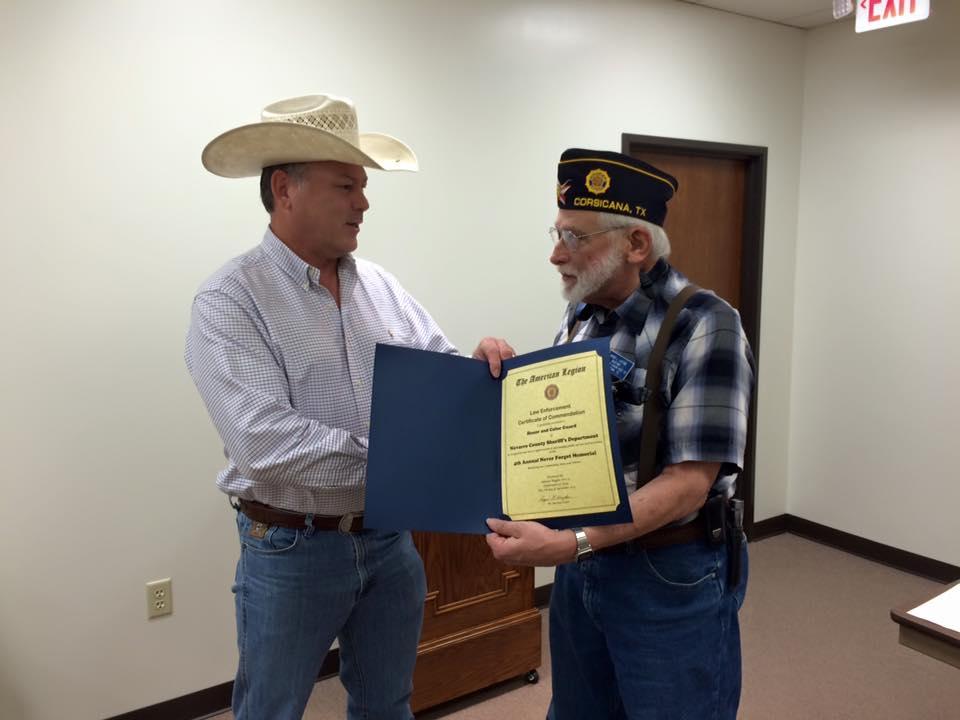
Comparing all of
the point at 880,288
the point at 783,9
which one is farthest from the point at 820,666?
the point at 783,9

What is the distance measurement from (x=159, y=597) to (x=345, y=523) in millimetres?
1304

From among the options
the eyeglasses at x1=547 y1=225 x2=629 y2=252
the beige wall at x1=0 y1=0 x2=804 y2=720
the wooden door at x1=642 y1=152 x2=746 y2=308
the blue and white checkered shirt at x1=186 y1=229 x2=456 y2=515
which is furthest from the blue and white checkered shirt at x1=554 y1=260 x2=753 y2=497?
the wooden door at x1=642 y1=152 x2=746 y2=308

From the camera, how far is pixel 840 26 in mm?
3750

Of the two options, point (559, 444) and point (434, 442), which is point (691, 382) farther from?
point (434, 442)

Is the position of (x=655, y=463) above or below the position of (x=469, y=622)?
above

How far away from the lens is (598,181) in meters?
1.31

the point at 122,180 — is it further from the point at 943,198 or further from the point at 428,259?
the point at 943,198

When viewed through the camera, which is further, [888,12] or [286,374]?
[888,12]

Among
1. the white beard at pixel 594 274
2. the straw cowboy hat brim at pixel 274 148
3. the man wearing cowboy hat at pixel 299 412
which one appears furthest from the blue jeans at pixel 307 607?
the straw cowboy hat brim at pixel 274 148

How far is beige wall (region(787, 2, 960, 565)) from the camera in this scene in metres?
3.41

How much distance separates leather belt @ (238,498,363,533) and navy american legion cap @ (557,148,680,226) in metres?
0.76

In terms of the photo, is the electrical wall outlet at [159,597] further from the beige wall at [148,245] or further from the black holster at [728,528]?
the black holster at [728,528]

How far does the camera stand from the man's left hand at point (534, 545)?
3.73 feet

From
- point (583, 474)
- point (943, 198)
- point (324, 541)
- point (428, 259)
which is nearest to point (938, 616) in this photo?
point (583, 474)
